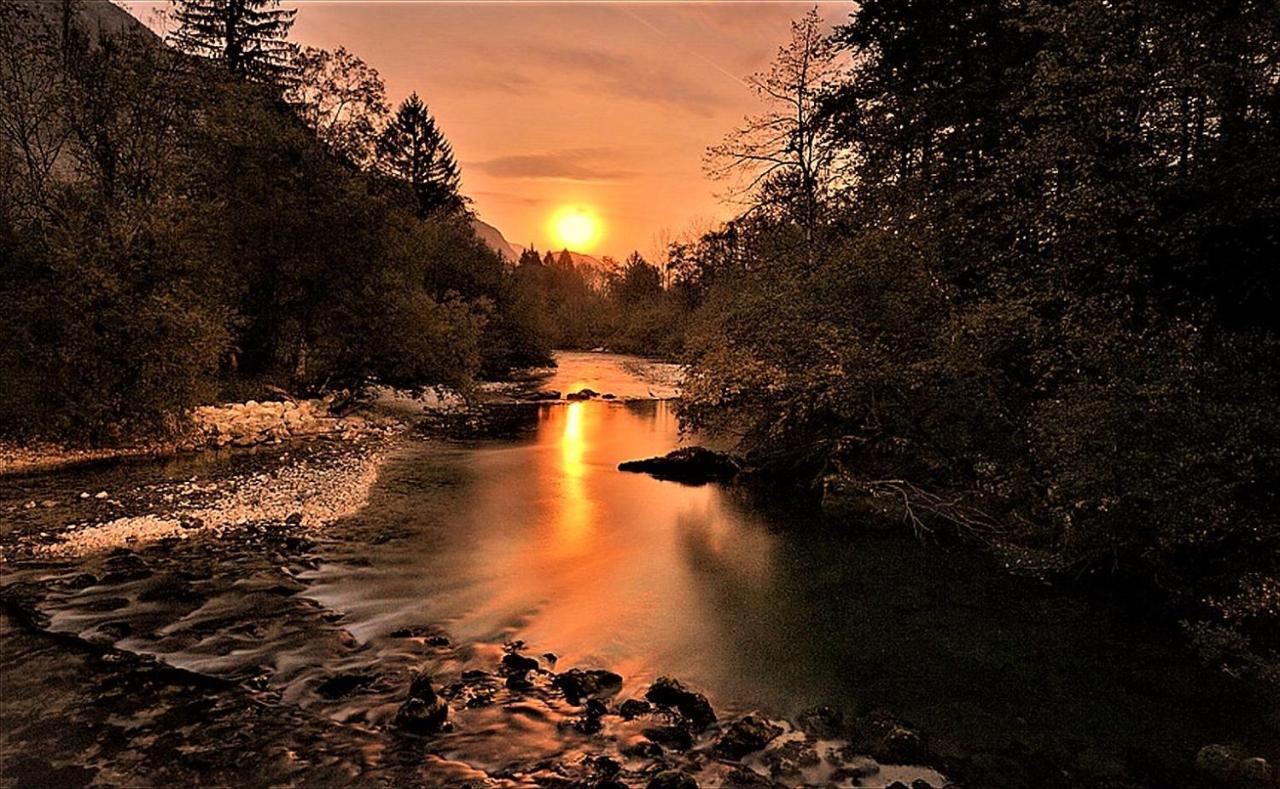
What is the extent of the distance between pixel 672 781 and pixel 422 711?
8.17 ft

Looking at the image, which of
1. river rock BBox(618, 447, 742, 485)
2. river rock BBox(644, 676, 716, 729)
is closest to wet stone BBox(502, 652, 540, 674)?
river rock BBox(644, 676, 716, 729)

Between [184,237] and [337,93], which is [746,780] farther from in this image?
[337,93]

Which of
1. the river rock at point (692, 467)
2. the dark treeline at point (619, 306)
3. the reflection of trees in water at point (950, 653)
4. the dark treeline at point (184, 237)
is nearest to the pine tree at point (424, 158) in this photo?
the dark treeline at point (619, 306)

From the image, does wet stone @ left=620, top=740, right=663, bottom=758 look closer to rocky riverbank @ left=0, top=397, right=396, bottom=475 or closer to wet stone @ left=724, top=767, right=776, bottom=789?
wet stone @ left=724, top=767, right=776, bottom=789

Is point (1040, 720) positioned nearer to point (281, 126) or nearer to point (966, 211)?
point (966, 211)

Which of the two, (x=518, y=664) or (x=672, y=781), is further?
(x=518, y=664)

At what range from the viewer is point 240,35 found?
39.5m

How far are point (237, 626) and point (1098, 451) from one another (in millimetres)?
11605

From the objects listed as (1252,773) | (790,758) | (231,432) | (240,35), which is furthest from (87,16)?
(1252,773)

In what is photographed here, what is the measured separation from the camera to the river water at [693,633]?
725 cm

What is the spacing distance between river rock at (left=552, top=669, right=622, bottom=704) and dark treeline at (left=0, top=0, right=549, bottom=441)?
1620 centimetres

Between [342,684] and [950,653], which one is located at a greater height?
[950,653]

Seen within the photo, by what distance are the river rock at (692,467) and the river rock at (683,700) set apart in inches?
491

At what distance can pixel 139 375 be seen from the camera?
1869 centimetres
